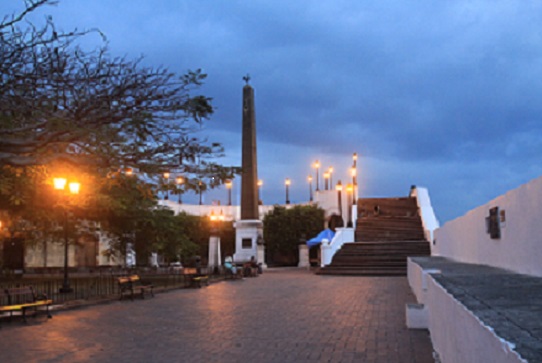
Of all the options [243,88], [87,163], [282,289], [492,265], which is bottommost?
[282,289]

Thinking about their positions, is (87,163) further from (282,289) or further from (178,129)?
(282,289)


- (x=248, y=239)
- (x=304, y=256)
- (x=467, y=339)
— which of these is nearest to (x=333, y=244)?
(x=248, y=239)

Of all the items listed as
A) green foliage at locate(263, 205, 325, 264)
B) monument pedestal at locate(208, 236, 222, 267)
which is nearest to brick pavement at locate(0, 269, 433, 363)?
monument pedestal at locate(208, 236, 222, 267)

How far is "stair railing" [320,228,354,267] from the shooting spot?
31719 millimetres

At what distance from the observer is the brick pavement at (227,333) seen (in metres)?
8.09

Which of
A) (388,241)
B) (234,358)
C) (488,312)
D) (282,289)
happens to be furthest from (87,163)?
(388,241)

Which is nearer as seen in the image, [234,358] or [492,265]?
[234,358]

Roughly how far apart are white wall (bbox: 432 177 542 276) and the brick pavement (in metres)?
2.28

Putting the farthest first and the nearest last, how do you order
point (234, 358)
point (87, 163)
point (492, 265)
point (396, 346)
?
point (492, 265)
point (87, 163)
point (396, 346)
point (234, 358)

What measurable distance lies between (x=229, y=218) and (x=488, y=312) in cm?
5765

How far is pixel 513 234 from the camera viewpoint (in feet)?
33.2

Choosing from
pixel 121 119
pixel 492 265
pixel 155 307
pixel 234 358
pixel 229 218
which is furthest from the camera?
pixel 229 218

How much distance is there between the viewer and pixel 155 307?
15.1 m

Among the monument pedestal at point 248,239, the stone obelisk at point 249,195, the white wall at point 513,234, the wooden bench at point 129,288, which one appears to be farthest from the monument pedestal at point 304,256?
the white wall at point 513,234
